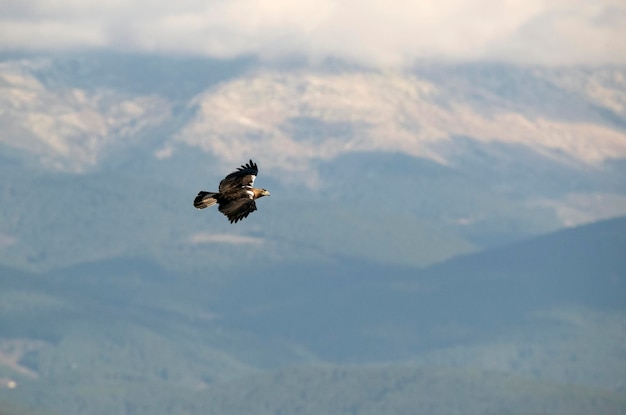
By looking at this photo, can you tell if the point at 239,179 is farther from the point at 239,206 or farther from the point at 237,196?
the point at 239,206

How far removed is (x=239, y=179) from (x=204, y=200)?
1.98m

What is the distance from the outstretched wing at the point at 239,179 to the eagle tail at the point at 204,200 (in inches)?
26.7

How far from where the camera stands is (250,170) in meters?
88.6

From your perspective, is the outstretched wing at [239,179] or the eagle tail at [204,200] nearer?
the eagle tail at [204,200]

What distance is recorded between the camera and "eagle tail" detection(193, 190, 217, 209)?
8665 centimetres

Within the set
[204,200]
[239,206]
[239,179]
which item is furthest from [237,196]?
[204,200]

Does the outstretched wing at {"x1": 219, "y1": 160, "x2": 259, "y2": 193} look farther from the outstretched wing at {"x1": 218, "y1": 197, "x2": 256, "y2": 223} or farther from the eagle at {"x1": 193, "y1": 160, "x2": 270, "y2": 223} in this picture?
the outstretched wing at {"x1": 218, "y1": 197, "x2": 256, "y2": 223}

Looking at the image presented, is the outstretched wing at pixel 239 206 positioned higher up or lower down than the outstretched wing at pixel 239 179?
lower down

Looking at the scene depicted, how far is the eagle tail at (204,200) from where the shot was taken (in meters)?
86.7

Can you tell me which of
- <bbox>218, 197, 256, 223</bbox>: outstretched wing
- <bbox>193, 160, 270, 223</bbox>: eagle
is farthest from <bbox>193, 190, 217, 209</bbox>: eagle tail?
<bbox>218, 197, 256, 223</bbox>: outstretched wing

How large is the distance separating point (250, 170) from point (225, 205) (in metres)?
2.10

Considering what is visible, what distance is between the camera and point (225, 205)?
289ft

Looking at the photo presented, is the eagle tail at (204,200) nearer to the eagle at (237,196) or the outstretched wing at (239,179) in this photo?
the eagle at (237,196)

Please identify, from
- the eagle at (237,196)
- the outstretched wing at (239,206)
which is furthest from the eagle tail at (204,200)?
the outstretched wing at (239,206)
